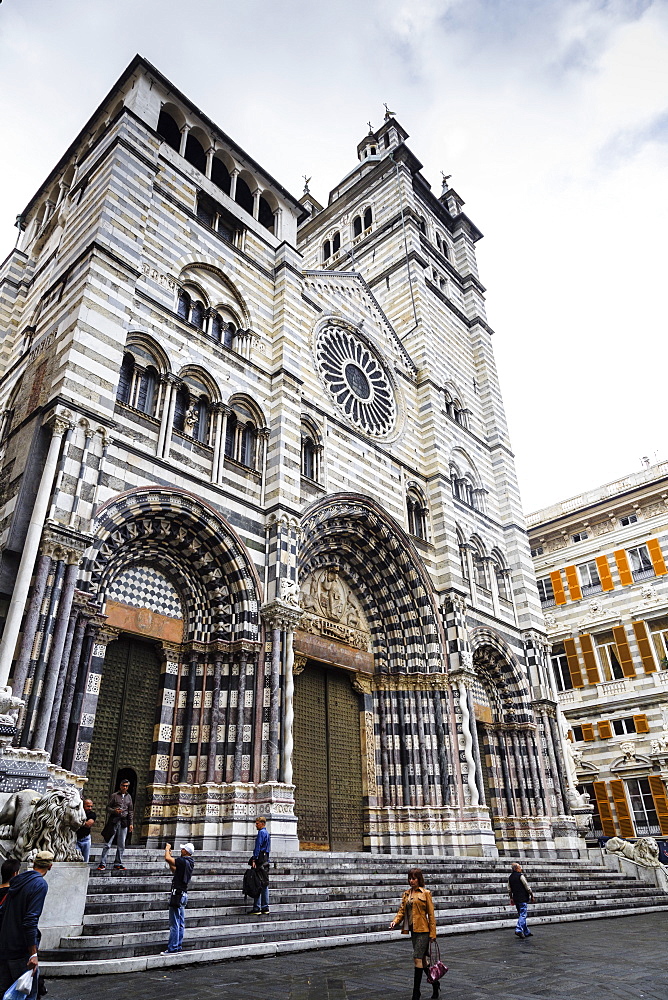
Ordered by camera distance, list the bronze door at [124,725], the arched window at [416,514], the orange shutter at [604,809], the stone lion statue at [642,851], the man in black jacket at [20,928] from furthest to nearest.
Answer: the orange shutter at [604,809] < the arched window at [416,514] < the stone lion statue at [642,851] < the bronze door at [124,725] < the man in black jacket at [20,928]

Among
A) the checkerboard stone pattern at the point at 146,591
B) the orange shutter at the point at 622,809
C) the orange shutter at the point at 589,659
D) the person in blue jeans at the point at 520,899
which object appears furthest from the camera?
the orange shutter at the point at 589,659

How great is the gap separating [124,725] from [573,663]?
23256 millimetres

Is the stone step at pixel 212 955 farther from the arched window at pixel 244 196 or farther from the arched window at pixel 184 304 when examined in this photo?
the arched window at pixel 244 196

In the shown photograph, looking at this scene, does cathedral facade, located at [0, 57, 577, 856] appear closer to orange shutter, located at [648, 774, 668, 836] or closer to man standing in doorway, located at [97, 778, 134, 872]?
man standing in doorway, located at [97, 778, 134, 872]

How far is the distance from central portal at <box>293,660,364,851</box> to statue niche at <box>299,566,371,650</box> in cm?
101

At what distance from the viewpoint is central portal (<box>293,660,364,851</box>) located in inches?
655

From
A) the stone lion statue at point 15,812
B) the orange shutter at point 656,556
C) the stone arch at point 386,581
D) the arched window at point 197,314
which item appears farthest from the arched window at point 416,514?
the stone lion statue at point 15,812

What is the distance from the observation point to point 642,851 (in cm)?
1861

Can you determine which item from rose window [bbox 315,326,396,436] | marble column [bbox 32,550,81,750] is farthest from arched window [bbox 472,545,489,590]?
marble column [bbox 32,550,81,750]

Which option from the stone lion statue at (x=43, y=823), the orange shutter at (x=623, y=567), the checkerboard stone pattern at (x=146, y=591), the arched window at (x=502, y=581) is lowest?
the stone lion statue at (x=43, y=823)

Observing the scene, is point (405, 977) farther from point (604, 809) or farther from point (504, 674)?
point (604, 809)

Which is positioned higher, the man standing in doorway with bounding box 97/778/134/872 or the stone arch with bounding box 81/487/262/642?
the stone arch with bounding box 81/487/262/642

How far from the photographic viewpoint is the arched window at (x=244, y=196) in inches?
868

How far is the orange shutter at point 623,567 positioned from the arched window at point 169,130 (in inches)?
980
